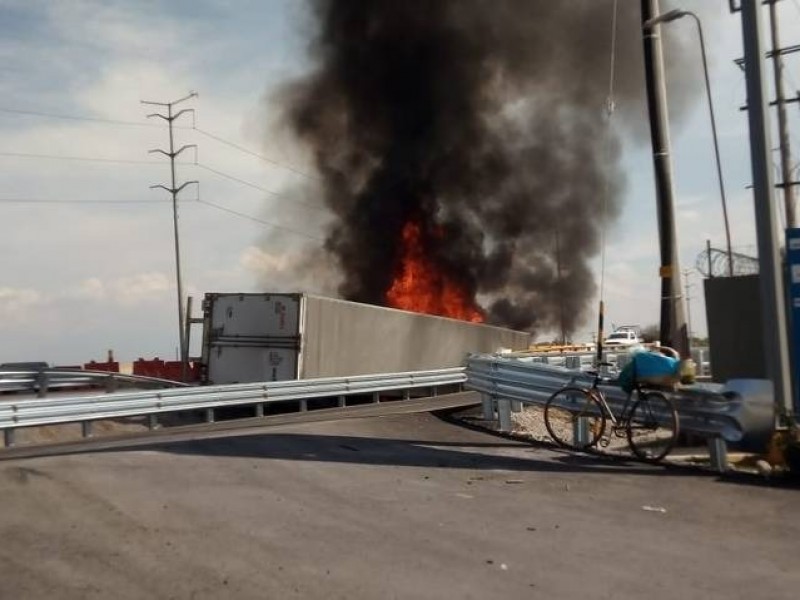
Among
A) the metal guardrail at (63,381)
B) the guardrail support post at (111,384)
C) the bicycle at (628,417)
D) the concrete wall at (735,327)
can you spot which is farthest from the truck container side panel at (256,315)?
the concrete wall at (735,327)

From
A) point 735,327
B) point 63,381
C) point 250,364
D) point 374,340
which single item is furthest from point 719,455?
point 63,381

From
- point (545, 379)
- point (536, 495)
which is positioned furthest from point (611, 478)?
point (545, 379)

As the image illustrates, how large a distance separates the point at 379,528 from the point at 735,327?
811cm

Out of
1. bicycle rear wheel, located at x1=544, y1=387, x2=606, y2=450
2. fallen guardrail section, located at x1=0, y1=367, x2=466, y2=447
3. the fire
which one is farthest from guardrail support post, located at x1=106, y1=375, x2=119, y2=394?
the fire

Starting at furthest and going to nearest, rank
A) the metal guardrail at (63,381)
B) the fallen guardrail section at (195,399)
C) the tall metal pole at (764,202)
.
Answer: the metal guardrail at (63,381)
the fallen guardrail section at (195,399)
the tall metal pole at (764,202)

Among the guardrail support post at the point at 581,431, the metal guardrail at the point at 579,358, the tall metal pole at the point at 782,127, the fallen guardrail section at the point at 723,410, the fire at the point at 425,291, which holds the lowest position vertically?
the guardrail support post at the point at 581,431

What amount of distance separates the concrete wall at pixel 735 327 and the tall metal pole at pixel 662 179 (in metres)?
1.01

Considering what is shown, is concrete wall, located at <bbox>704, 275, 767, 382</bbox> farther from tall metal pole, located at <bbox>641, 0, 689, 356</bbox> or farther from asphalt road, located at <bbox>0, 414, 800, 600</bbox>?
asphalt road, located at <bbox>0, 414, 800, 600</bbox>

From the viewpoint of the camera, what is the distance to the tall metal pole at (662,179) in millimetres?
14750

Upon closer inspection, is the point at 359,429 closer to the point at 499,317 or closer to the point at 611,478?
the point at 611,478

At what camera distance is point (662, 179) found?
15.0 meters

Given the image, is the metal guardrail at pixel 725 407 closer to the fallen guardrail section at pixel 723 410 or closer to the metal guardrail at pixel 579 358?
the fallen guardrail section at pixel 723 410

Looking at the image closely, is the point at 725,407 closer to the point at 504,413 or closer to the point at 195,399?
the point at 504,413

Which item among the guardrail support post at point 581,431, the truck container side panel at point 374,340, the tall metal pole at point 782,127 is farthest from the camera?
the tall metal pole at point 782,127
